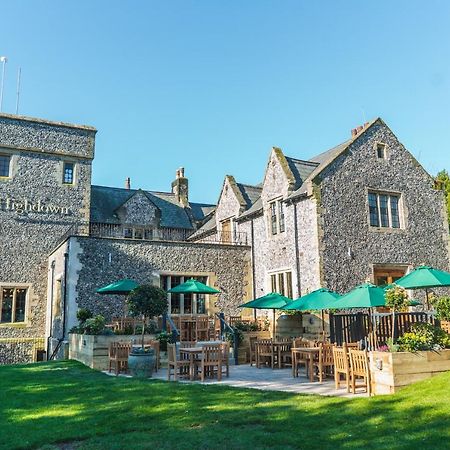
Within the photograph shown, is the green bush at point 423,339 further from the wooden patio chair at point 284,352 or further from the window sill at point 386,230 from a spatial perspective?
the window sill at point 386,230

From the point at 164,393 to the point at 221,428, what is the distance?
2.94m

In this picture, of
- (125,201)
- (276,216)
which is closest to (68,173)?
(125,201)

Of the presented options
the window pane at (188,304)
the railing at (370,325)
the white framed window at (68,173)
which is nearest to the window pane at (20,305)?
the white framed window at (68,173)

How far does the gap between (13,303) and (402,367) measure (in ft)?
65.4

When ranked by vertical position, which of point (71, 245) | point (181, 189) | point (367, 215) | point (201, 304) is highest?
point (181, 189)

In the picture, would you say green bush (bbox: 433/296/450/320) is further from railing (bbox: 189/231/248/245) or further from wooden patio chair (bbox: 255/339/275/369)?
railing (bbox: 189/231/248/245)

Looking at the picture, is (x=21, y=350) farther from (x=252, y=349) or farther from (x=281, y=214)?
(x=281, y=214)

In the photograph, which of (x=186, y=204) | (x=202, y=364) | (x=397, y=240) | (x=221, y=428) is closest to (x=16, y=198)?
(x=186, y=204)

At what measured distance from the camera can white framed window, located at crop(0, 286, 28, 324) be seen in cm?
2261

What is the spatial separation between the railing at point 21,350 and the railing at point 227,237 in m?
10.4

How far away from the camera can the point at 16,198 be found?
23.9 metres

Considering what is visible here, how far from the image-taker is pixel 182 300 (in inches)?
810

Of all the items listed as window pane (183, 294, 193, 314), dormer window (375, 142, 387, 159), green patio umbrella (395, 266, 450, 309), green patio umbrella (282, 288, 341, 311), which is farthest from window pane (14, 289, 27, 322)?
green patio umbrella (395, 266, 450, 309)

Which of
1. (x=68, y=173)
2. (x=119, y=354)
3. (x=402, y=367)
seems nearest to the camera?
(x=402, y=367)
